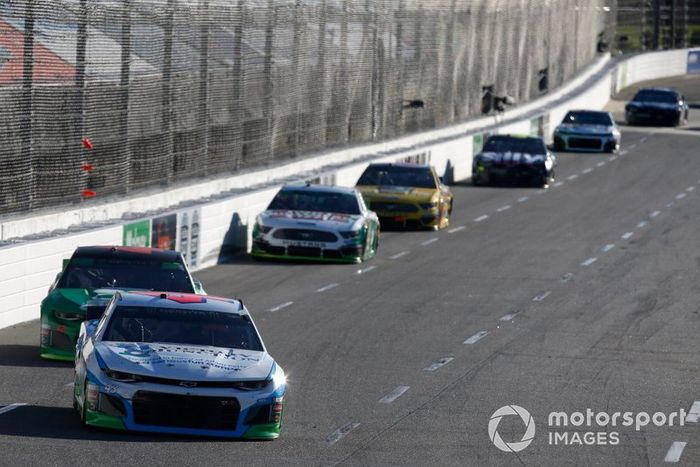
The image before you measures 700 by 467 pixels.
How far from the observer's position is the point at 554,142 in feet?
162

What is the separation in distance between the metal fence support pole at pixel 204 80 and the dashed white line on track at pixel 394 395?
1377 cm

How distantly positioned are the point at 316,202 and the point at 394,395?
1189 centimetres

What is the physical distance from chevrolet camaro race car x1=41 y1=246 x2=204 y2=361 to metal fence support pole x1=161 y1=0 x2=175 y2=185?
955 cm

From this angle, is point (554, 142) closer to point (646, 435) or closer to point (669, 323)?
point (669, 323)

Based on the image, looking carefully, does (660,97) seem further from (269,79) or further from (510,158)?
(269,79)

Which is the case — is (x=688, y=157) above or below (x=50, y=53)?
below

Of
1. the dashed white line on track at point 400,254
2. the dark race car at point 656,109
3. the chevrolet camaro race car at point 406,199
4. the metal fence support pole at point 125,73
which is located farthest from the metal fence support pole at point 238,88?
the dark race car at point 656,109

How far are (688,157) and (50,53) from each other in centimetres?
3081

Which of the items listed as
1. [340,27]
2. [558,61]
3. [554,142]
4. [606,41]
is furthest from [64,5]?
[606,41]

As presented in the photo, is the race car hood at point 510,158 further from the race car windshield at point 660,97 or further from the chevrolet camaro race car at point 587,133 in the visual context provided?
the race car windshield at point 660,97

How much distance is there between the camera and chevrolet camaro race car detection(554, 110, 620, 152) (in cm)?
4853

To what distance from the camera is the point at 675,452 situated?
11922 millimetres

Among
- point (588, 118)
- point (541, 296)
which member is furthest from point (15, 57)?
point (588, 118)

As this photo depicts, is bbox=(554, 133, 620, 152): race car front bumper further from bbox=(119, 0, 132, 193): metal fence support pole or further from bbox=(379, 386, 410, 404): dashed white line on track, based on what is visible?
bbox=(379, 386, 410, 404): dashed white line on track
